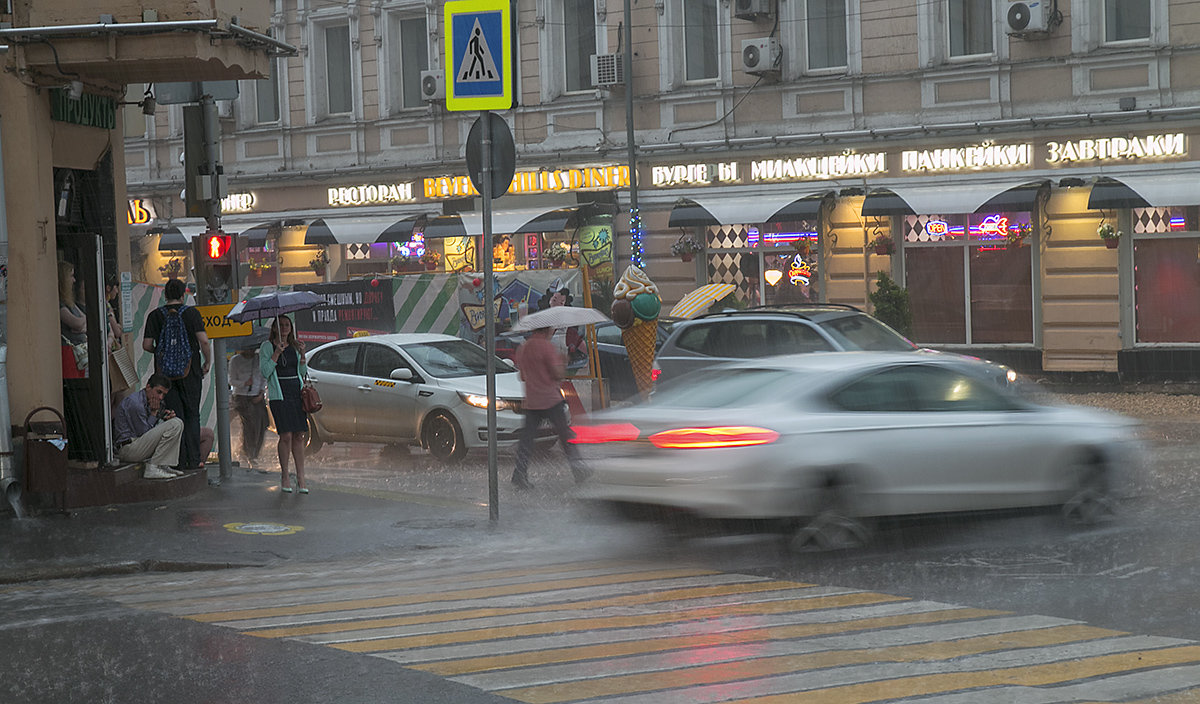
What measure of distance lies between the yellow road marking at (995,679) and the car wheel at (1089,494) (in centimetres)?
375

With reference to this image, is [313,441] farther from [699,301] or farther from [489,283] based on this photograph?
[489,283]

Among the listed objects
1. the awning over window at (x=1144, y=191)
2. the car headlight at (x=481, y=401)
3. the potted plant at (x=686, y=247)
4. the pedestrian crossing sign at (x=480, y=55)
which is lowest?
the car headlight at (x=481, y=401)

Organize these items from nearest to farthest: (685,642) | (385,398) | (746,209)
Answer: (685,642) < (385,398) < (746,209)

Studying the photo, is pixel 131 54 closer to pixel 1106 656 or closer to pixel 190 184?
pixel 190 184

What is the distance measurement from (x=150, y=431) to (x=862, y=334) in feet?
26.1

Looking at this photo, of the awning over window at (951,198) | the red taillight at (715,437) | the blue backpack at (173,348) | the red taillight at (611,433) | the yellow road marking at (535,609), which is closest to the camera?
the yellow road marking at (535,609)

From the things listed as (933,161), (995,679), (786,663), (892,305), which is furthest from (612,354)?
(995,679)

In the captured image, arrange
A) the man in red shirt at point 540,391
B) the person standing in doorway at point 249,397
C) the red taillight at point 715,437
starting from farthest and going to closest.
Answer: the person standing in doorway at point 249,397 → the man in red shirt at point 540,391 → the red taillight at point 715,437

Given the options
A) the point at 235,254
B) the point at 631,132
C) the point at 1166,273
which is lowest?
the point at 1166,273

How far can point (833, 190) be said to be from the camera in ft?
87.8

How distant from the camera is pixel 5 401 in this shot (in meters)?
11.7

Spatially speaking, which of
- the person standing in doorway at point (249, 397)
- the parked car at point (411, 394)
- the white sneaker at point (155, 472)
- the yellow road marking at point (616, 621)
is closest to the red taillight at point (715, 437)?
the yellow road marking at point (616, 621)

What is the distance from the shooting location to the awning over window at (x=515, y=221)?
29.5 metres

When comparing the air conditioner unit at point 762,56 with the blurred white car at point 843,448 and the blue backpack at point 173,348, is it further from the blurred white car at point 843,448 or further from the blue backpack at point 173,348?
the blurred white car at point 843,448
